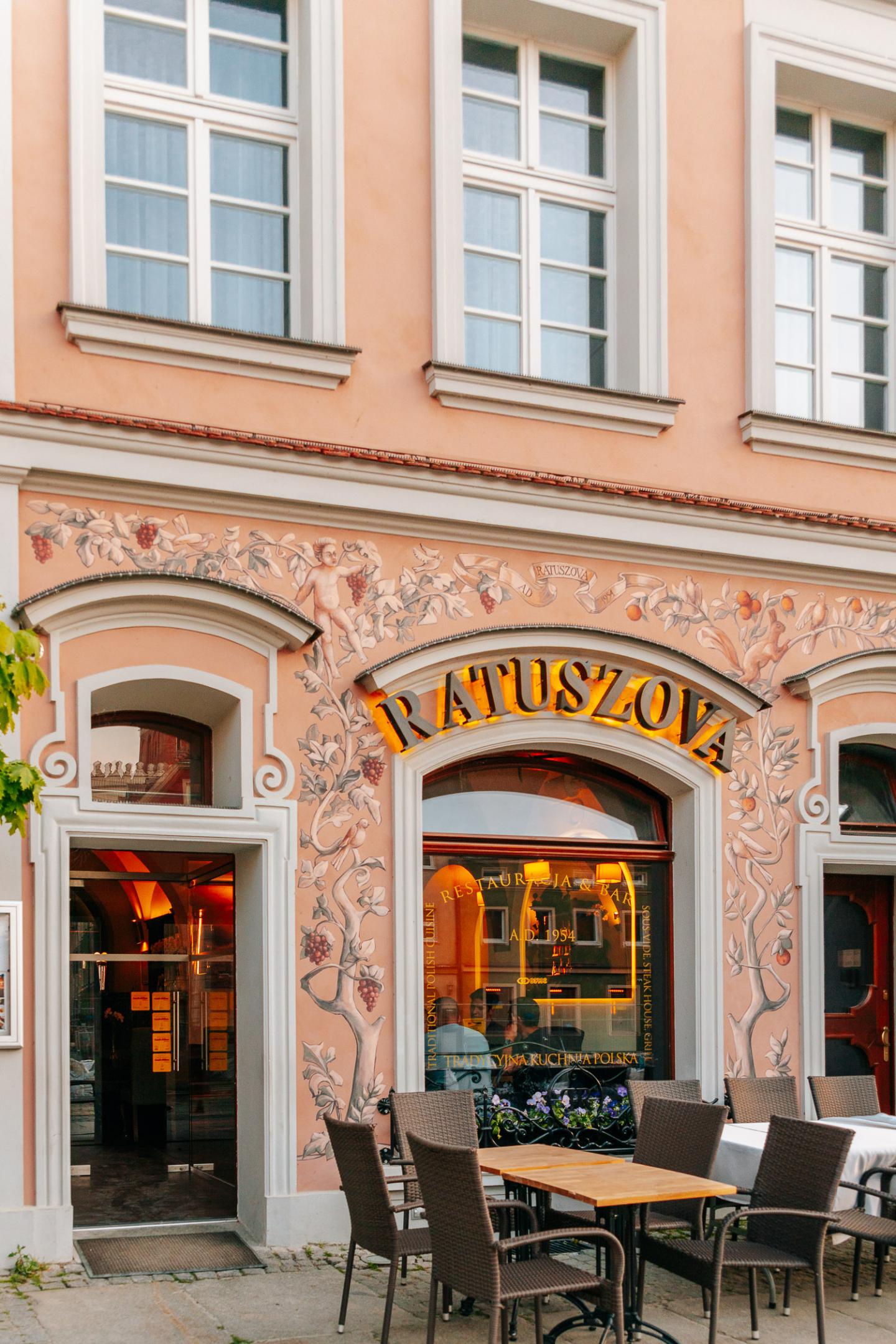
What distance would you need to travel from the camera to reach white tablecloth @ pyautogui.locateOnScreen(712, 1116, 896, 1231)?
A: 8242 millimetres

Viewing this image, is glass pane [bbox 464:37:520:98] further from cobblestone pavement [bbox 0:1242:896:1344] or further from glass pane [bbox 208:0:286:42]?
cobblestone pavement [bbox 0:1242:896:1344]

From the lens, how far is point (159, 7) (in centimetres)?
984

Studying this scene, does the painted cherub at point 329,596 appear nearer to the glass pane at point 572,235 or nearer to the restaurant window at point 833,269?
the glass pane at point 572,235

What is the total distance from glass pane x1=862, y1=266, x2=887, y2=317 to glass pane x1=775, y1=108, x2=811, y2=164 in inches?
40.2

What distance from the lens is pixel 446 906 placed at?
33.2 ft

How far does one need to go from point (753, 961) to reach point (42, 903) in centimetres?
494

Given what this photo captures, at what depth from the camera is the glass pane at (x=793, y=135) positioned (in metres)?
11.9

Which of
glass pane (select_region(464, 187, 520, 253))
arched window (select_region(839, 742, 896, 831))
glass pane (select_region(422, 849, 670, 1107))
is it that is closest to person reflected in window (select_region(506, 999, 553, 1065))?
glass pane (select_region(422, 849, 670, 1107))

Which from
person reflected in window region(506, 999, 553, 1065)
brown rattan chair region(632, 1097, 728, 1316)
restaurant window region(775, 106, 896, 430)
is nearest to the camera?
brown rattan chair region(632, 1097, 728, 1316)

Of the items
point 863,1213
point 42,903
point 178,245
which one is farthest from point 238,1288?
point 178,245

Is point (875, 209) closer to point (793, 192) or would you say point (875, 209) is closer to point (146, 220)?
point (793, 192)

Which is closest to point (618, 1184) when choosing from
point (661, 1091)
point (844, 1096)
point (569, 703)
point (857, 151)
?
point (661, 1091)

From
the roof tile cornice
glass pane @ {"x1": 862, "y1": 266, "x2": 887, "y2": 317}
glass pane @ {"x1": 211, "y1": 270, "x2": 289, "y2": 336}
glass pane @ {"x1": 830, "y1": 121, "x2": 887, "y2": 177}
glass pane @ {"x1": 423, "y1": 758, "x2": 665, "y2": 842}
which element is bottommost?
glass pane @ {"x1": 423, "y1": 758, "x2": 665, "y2": 842}

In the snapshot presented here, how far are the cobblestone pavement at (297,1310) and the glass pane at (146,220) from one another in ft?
20.2
